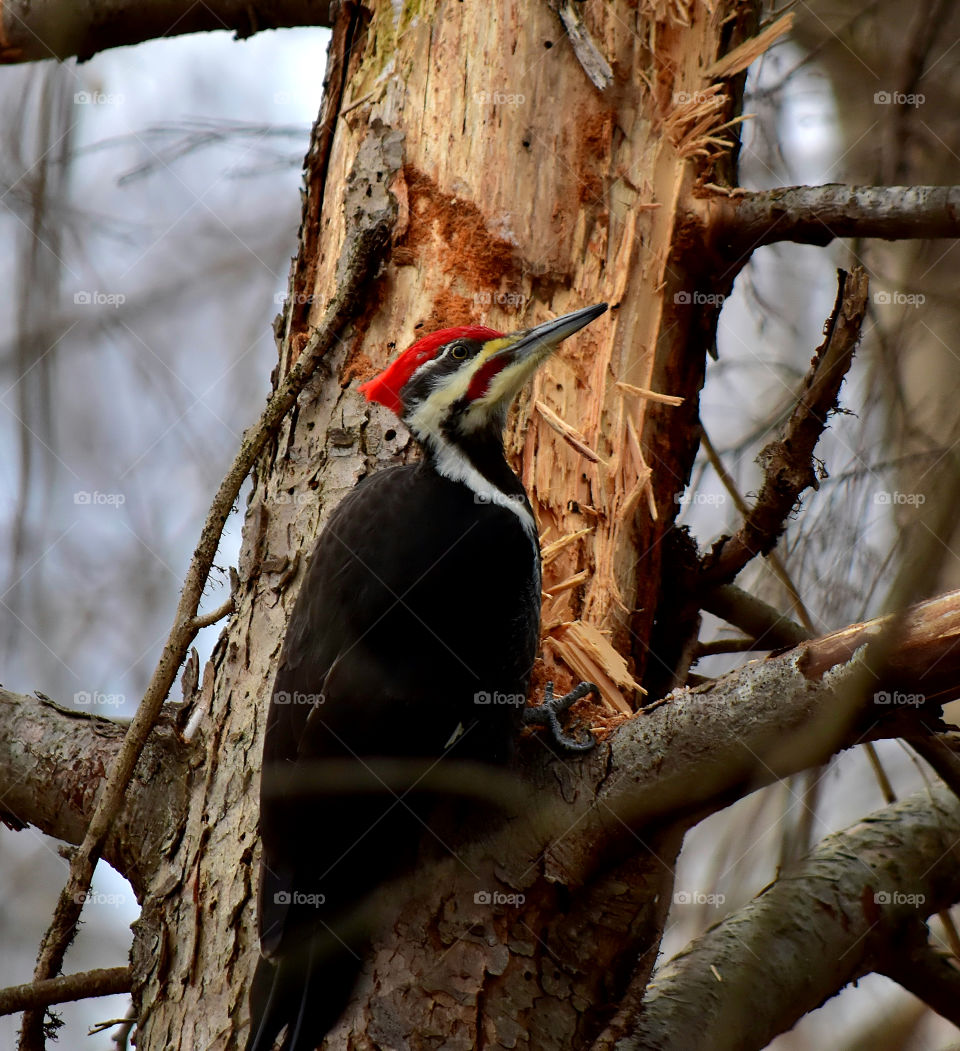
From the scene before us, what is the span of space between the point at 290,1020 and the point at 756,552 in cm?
180

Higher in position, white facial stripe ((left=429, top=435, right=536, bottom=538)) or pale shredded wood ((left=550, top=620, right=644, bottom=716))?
white facial stripe ((left=429, top=435, right=536, bottom=538))

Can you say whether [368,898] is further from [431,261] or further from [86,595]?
[86,595]

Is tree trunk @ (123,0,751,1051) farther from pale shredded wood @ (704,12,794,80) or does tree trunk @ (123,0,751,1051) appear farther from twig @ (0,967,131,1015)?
twig @ (0,967,131,1015)

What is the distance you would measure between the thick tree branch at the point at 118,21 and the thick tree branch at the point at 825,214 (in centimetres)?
155

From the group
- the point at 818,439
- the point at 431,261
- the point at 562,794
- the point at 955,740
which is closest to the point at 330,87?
the point at 431,261

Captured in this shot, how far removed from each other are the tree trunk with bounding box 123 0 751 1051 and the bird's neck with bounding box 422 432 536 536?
0.24ft

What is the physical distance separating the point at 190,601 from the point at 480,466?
925 mm

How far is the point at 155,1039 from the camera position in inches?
91.5

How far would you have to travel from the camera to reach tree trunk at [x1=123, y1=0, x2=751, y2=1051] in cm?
297

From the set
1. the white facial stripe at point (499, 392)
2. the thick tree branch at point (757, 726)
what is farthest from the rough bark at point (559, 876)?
the white facial stripe at point (499, 392)

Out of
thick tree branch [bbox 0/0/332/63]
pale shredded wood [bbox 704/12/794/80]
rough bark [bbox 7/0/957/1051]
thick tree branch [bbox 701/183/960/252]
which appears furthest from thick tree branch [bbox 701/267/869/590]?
thick tree branch [bbox 0/0/332/63]

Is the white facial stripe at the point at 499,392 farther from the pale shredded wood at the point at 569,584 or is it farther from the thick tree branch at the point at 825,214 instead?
the thick tree branch at the point at 825,214

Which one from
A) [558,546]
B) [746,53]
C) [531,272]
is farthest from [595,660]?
[746,53]

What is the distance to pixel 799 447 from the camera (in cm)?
292
